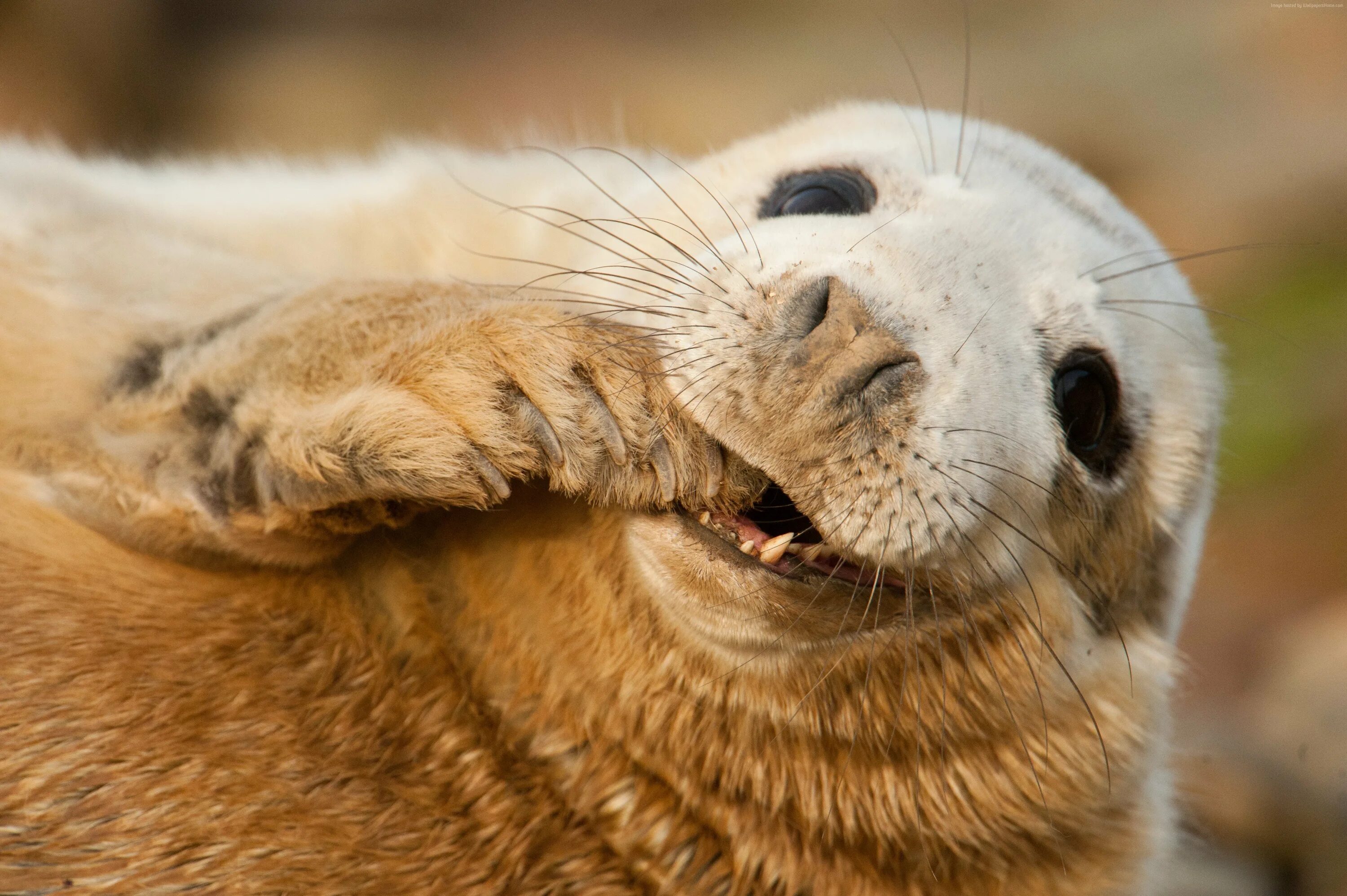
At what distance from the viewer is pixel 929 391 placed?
1.86 metres

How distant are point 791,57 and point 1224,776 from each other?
711 centimetres

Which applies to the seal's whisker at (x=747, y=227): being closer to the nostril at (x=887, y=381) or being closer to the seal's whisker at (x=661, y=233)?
the seal's whisker at (x=661, y=233)

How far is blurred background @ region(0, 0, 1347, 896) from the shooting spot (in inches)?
176

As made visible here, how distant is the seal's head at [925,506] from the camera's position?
184 cm

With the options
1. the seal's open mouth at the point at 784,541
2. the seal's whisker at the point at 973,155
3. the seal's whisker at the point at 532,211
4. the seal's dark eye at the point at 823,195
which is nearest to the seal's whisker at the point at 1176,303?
the seal's whisker at the point at 973,155

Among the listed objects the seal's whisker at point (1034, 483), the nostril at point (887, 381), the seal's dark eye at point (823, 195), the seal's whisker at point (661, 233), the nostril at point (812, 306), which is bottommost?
the seal's whisker at point (1034, 483)

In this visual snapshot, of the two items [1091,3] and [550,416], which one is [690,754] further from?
[1091,3]

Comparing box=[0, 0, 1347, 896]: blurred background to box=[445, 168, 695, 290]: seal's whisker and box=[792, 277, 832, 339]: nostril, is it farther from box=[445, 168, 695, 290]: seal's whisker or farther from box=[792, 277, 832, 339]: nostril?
box=[792, 277, 832, 339]: nostril

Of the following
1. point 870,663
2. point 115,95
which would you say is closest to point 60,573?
point 870,663

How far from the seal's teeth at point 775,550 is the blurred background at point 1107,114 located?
7.04 ft

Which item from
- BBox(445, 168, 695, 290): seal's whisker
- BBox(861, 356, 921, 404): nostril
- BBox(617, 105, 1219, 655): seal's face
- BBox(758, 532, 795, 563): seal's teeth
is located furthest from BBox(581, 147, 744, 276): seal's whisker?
BBox(758, 532, 795, 563): seal's teeth

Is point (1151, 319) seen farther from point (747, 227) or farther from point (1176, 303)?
point (747, 227)

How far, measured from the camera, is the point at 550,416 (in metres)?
1.88

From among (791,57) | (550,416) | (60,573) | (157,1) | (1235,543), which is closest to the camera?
(550,416)
